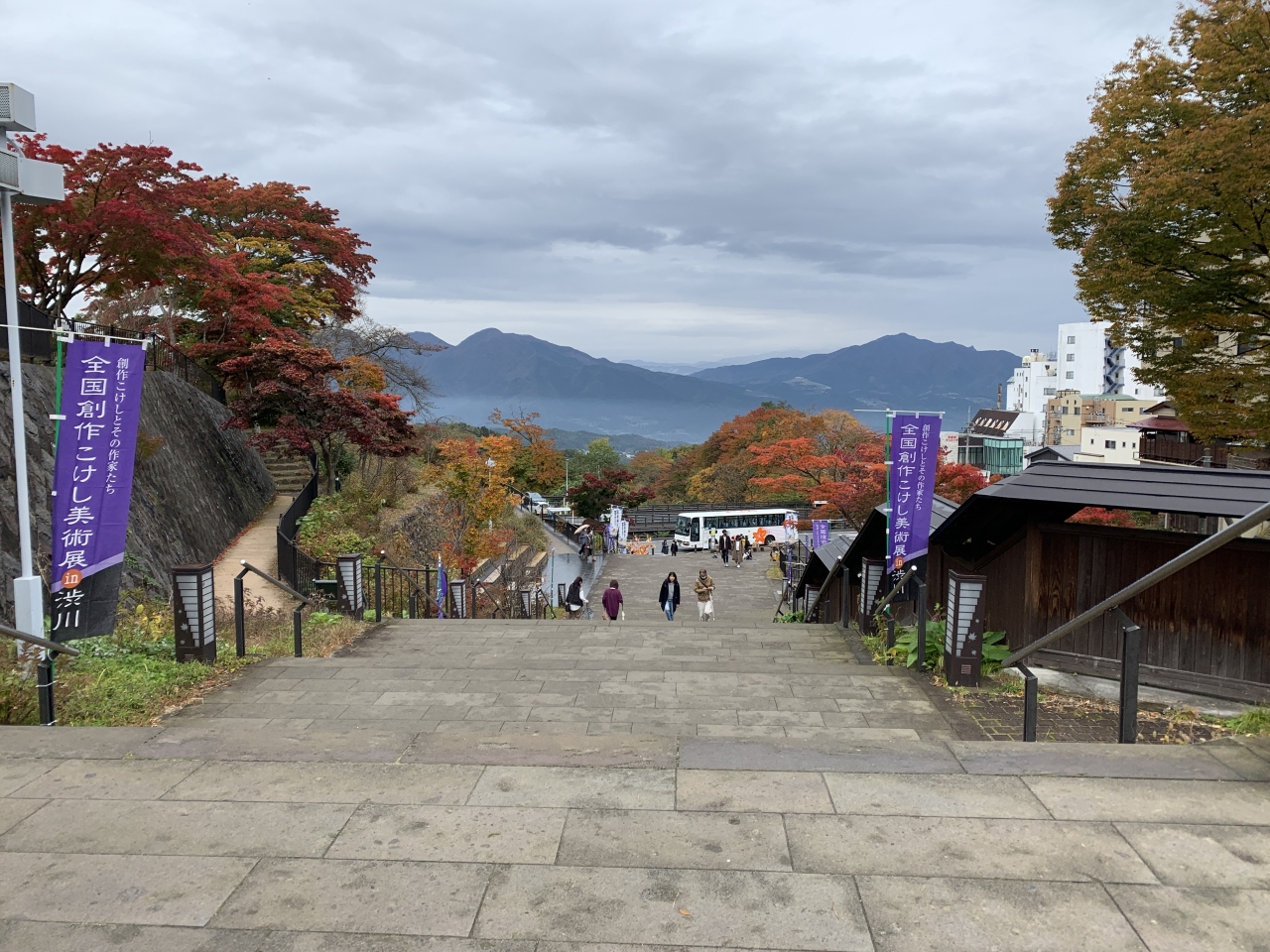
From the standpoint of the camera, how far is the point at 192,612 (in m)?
8.15

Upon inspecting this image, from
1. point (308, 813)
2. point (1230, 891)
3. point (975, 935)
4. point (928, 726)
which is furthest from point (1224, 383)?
point (308, 813)

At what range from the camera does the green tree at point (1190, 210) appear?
1237 centimetres

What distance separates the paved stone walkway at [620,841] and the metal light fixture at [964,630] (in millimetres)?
1347

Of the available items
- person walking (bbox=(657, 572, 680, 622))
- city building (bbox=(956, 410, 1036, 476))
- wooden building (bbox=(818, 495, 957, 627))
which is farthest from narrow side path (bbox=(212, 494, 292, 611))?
city building (bbox=(956, 410, 1036, 476))

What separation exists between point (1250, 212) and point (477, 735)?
13.1 metres

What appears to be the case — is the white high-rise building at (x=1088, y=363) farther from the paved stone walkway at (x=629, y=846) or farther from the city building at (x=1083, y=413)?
the paved stone walkway at (x=629, y=846)

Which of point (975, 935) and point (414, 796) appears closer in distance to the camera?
point (975, 935)

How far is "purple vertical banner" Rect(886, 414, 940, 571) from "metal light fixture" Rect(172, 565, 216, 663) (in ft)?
24.3

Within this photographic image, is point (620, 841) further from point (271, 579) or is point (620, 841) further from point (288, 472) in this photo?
point (288, 472)

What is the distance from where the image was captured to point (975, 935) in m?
3.31

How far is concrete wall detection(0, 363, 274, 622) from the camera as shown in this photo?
11.4m

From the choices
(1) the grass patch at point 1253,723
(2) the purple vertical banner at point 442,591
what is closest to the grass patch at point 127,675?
(2) the purple vertical banner at point 442,591

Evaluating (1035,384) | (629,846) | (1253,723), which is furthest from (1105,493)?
(1035,384)

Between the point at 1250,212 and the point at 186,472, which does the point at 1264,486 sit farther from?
the point at 186,472
